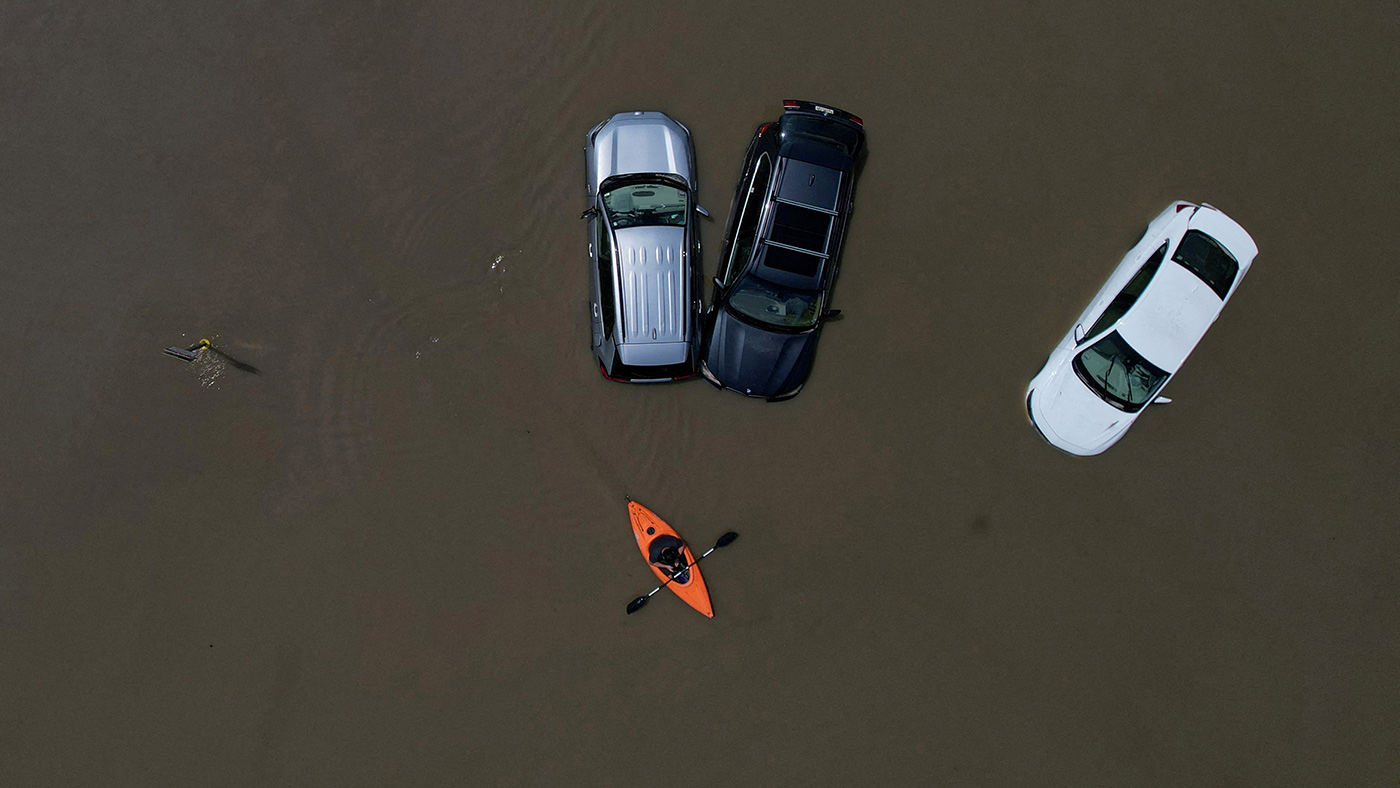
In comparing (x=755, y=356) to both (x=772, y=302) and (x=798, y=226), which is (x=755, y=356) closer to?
(x=772, y=302)

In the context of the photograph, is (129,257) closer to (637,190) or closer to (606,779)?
(637,190)

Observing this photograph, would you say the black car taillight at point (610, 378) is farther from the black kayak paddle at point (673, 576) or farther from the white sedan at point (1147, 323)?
the white sedan at point (1147, 323)

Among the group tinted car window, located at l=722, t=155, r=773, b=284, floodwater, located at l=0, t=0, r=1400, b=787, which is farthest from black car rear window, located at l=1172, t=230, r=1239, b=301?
tinted car window, located at l=722, t=155, r=773, b=284

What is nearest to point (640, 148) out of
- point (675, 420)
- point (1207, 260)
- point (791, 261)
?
point (791, 261)

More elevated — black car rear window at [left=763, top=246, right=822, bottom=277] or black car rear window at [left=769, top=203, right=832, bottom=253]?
black car rear window at [left=769, top=203, right=832, bottom=253]

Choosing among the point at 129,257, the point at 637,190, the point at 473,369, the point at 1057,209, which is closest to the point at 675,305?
the point at 637,190

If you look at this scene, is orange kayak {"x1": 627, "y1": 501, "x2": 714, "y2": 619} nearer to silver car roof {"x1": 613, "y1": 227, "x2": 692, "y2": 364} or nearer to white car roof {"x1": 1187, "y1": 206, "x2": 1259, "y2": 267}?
silver car roof {"x1": 613, "y1": 227, "x2": 692, "y2": 364}

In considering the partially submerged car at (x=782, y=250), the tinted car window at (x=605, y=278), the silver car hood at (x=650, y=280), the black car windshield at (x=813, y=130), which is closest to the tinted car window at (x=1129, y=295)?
the partially submerged car at (x=782, y=250)
